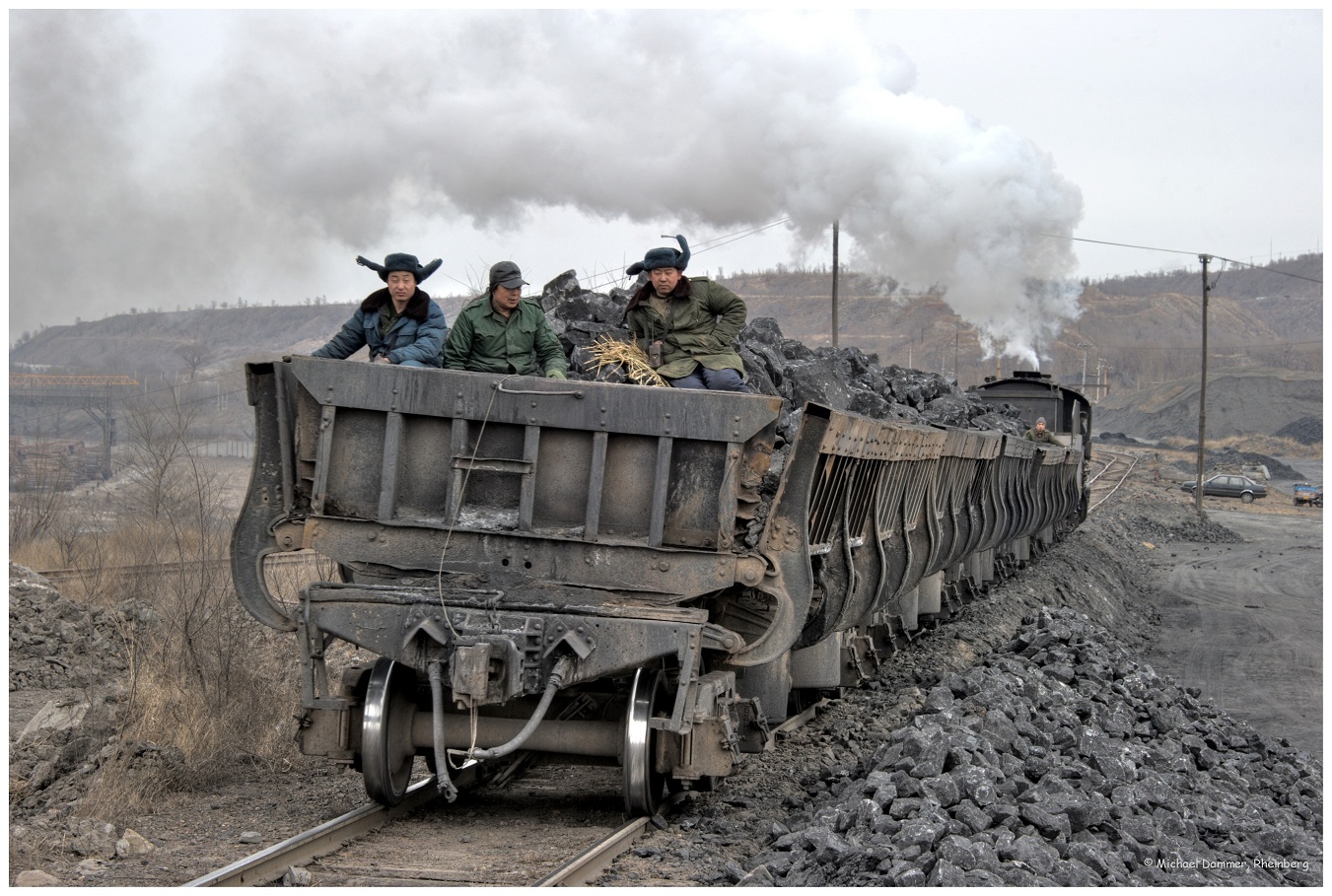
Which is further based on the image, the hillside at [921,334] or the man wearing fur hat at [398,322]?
the hillside at [921,334]

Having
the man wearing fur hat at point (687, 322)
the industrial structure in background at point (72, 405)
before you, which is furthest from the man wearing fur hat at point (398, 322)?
the industrial structure in background at point (72, 405)

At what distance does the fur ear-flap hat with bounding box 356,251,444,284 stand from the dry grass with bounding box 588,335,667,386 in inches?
42.0

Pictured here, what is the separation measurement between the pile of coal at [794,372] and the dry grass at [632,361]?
78 millimetres

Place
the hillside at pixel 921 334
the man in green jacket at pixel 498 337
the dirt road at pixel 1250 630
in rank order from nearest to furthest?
1. the man in green jacket at pixel 498 337
2. the dirt road at pixel 1250 630
3. the hillside at pixel 921 334

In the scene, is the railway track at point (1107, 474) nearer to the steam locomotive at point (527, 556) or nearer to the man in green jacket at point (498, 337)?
the man in green jacket at point (498, 337)

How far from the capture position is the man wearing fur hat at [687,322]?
23.1 ft

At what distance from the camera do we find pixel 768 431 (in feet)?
19.0

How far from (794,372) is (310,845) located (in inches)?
318

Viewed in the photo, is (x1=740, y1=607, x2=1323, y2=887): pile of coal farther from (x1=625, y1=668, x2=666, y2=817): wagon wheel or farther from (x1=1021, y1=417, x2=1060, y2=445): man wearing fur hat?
(x1=1021, y1=417, x2=1060, y2=445): man wearing fur hat

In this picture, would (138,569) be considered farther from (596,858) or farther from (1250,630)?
(1250,630)

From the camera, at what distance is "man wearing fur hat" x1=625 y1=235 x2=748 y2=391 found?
705 cm

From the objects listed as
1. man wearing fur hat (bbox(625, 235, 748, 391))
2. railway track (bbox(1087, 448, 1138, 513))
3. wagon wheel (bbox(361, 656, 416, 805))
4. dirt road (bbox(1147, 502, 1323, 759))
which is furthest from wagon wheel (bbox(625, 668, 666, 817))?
railway track (bbox(1087, 448, 1138, 513))

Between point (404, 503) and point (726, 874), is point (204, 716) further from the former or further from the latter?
point (726, 874)

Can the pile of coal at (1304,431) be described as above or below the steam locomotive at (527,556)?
above
